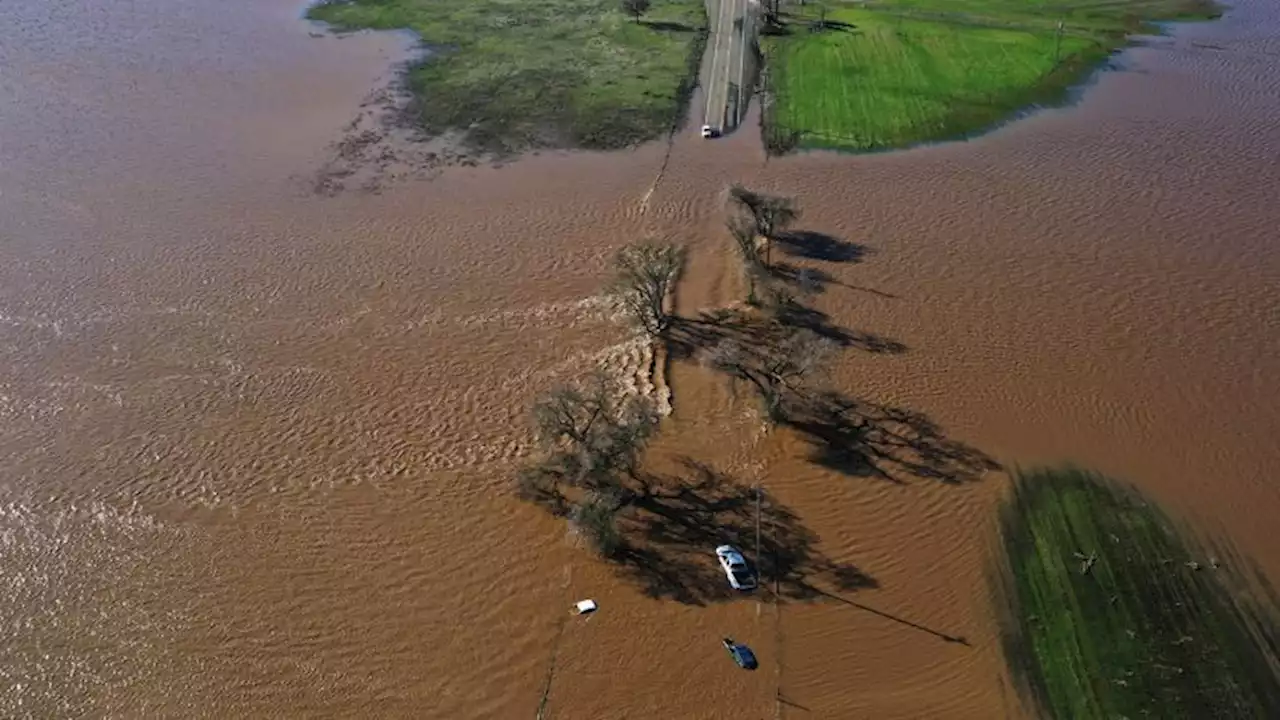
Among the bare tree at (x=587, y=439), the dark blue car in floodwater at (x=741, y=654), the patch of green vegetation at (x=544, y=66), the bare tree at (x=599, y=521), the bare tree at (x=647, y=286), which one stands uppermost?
the patch of green vegetation at (x=544, y=66)

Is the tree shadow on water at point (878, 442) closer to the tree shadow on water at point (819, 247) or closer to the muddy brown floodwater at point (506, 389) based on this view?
the muddy brown floodwater at point (506, 389)

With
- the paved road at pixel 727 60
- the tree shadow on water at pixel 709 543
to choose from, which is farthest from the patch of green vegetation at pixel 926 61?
the tree shadow on water at pixel 709 543

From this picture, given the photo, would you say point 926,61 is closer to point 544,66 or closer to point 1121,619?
point 544,66

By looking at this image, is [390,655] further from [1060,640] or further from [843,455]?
[1060,640]

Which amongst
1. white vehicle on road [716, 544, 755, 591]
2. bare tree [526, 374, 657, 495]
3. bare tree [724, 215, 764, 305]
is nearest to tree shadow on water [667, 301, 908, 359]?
bare tree [724, 215, 764, 305]

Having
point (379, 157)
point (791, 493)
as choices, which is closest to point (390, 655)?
point (791, 493)

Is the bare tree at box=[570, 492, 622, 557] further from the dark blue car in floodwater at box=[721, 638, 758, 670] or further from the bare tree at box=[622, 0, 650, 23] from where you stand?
the bare tree at box=[622, 0, 650, 23]
